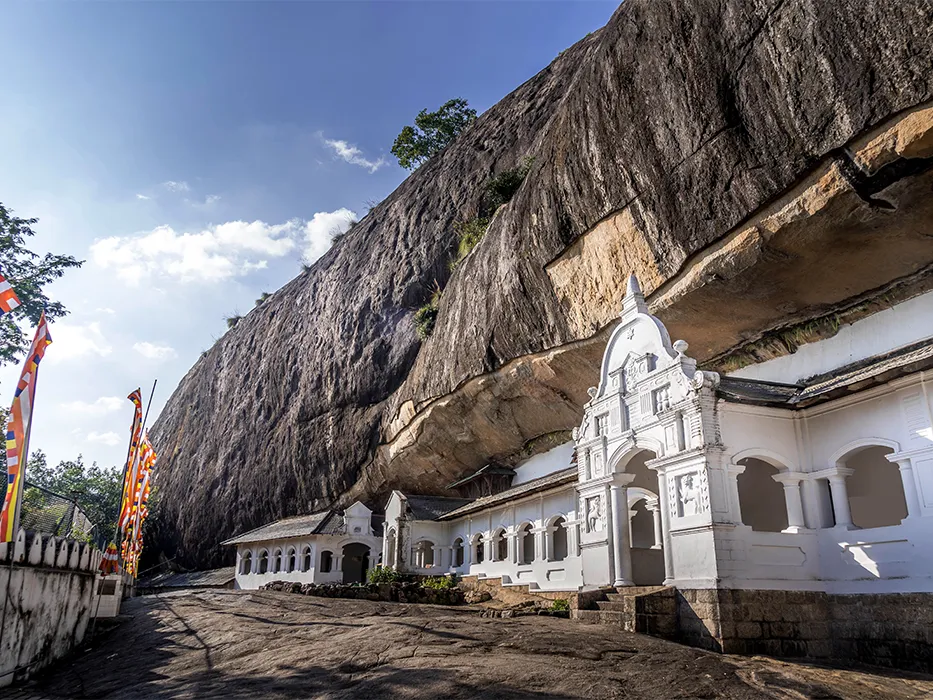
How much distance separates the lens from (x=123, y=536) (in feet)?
70.0

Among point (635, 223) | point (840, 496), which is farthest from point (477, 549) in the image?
point (840, 496)

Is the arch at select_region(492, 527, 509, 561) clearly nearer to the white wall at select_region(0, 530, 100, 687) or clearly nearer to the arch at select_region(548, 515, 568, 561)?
the arch at select_region(548, 515, 568, 561)

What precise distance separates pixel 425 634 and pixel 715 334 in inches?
425

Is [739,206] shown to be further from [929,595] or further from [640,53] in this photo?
[929,595]

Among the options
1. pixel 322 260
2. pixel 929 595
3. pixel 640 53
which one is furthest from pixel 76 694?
pixel 322 260

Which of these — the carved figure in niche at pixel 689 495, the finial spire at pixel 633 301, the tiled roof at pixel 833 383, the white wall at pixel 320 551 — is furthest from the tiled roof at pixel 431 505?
the tiled roof at pixel 833 383

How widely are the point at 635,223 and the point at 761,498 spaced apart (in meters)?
7.35

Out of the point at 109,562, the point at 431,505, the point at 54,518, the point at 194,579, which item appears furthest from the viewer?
the point at 194,579

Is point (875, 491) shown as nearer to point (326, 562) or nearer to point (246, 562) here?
point (326, 562)

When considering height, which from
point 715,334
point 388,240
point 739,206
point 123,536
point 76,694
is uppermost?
point 388,240

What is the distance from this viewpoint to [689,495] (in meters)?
12.5

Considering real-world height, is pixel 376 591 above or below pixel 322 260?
below

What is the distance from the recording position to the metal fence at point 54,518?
104 ft

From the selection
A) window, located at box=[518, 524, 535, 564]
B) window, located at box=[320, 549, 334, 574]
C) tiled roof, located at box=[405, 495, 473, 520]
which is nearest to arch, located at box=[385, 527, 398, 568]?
tiled roof, located at box=[405, 495, 473, 520]
